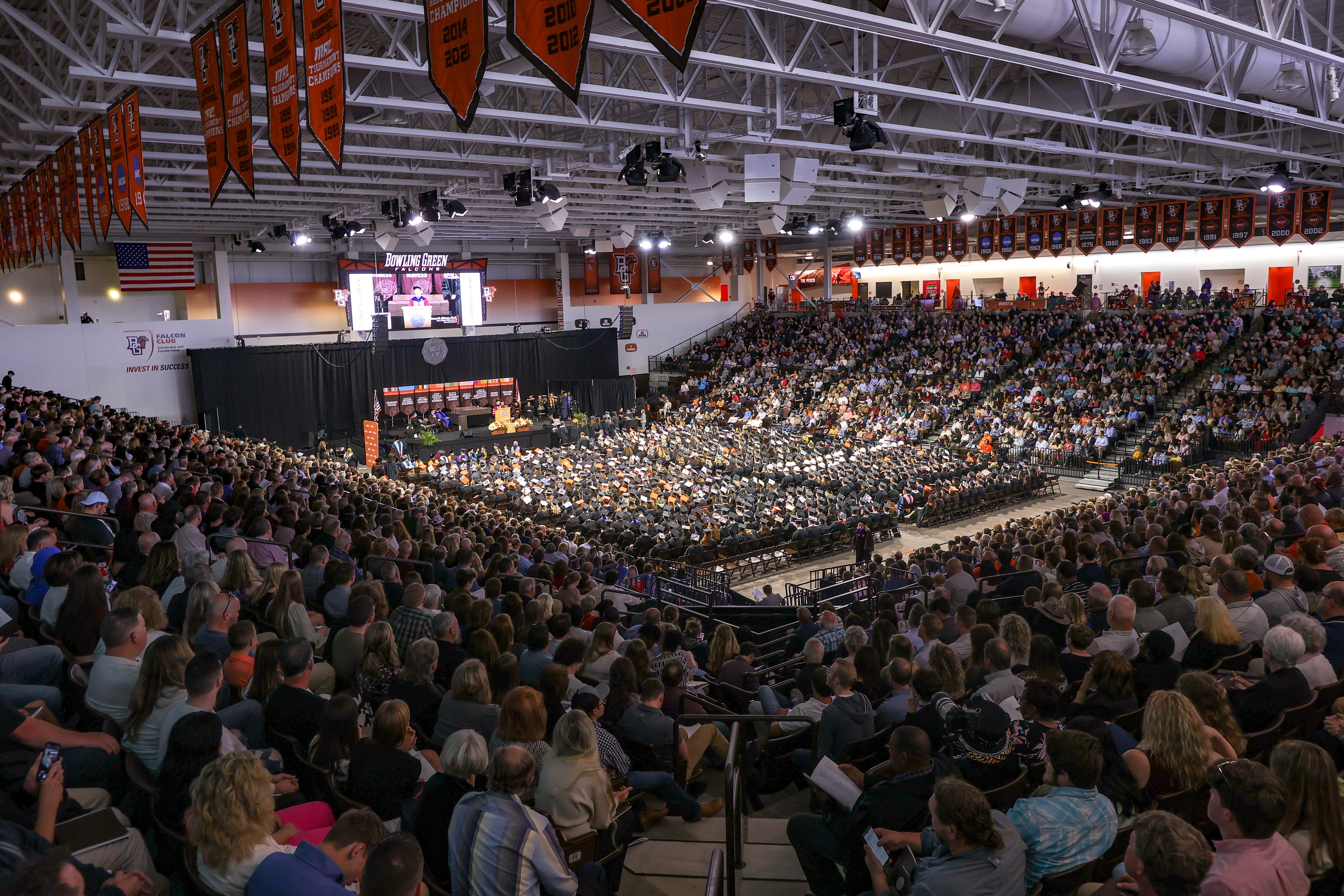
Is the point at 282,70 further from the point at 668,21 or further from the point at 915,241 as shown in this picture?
the point at 915,241

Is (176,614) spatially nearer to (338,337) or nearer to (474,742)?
(474,742)

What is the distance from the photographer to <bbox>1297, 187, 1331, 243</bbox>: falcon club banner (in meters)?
23.0

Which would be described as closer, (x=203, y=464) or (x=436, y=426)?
(x=203, y=464)

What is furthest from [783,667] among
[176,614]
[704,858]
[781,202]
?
[781,202]

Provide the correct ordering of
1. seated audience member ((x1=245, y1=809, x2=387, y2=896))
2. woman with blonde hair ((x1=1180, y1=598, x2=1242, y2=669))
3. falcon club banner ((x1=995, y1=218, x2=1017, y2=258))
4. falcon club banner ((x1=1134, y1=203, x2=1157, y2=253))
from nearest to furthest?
seated audience member ((x1=245, y1=809, x2=387, y2=896))
woman with blonde hair ((x1=1180, y1=598, x2=1242, y2=669))
falcon club banner ((x1=1134, y1=203, x2=1157, y2=253))
falcon club banner ((x1=995, y1=218, x2=1017, y2=258))

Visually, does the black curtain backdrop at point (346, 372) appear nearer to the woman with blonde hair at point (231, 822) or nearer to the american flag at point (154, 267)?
the american flag at point (154, 267)

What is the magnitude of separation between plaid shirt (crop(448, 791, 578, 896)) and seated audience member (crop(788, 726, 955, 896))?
113cm

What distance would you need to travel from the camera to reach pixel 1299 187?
23703mm

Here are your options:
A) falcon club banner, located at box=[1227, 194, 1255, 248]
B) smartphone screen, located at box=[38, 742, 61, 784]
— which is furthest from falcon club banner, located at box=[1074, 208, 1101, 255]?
smartphone screen, located at box=[38, 742, 61, 784]

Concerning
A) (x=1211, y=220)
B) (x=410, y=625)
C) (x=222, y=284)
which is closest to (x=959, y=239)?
(x=1211, y=220)

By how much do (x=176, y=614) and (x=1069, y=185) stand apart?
24931 mm

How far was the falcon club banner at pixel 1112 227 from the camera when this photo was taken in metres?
27.0

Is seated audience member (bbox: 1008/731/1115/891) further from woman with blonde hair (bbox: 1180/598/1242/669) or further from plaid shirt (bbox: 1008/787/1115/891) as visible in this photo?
woman with blonde hair (bbox: 1180/598/1242/669)

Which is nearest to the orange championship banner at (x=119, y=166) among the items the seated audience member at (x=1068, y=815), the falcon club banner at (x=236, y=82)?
the falcon club banner at (x=236, y=82)
